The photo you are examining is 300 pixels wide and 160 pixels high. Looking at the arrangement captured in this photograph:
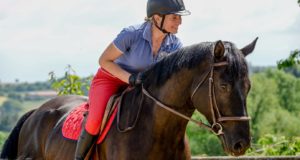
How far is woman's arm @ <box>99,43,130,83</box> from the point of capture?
686 centimetres

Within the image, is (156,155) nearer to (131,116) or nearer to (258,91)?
(131,116)

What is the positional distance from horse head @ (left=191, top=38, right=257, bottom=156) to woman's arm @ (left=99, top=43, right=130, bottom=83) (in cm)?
93

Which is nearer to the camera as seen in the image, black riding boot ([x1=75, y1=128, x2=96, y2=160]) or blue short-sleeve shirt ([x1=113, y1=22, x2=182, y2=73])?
blue short-sleeve shirt ([x1=113, y1=22, x2=182, y2=73])

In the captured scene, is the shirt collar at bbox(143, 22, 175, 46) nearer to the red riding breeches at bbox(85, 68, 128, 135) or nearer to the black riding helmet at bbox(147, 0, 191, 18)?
the black riding helmet at bbox(147, 0, 191, 18)

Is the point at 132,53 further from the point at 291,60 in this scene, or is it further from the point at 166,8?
the point at 291,60

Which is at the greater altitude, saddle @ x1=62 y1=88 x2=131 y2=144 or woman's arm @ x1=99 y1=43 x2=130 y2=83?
woman's arm @ x1=99 y1=43 x2=130 y2=83

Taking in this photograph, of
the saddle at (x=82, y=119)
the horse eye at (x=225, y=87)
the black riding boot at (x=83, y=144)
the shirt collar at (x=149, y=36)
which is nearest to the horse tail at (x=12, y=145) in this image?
the saddle at (x=82, y=119)

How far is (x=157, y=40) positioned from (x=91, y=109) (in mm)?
933

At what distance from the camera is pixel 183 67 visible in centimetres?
638

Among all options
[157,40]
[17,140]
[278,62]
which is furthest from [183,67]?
[278,62]

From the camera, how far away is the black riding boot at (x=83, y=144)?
701cm

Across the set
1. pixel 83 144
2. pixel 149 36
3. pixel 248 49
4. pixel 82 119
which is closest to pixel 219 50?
pixel 248 49

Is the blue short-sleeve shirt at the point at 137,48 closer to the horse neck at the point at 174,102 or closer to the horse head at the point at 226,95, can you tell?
the horse neck at the point at 174,102

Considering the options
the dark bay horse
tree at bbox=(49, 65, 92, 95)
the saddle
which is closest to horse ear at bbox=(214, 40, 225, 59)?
the dark bay horse
